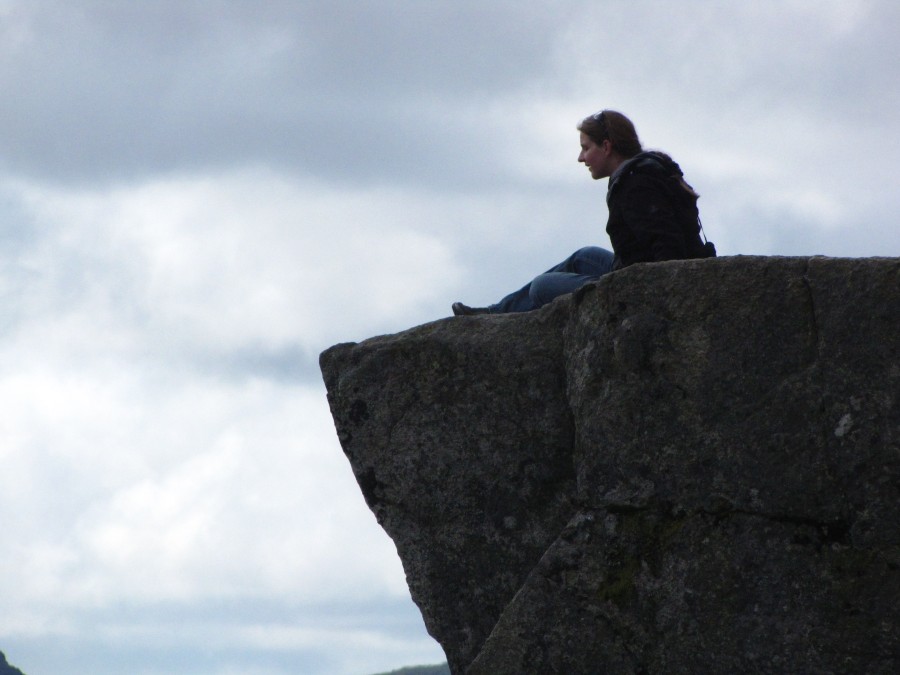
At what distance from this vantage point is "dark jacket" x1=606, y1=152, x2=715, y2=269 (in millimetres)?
7805

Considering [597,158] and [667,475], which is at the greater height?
[597,158]

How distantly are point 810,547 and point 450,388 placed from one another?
2.43 m

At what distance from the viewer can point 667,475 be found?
272 inches

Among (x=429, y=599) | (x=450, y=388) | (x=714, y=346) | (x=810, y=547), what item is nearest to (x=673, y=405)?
(x=714, y=346)

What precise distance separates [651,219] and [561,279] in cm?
92

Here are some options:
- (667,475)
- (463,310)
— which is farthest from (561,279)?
(667,475)

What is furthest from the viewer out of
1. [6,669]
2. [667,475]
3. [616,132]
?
[6,669]

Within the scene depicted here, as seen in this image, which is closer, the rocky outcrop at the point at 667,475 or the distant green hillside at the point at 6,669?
the rocky outcrop at the point at 667,475

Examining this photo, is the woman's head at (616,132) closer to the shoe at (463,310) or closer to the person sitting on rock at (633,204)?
the person sitting on rock at (633,204)

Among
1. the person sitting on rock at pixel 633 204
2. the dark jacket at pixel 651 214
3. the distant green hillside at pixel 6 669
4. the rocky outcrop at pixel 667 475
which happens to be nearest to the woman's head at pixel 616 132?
the person sitting on rock at pixel 633 204

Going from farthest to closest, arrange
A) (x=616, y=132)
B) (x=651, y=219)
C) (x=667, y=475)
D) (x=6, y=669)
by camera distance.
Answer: (x=6, y=669), (x=616, y=132), (x=651, y=219), (x=667, y=475)

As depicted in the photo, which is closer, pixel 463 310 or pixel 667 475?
pixel 667 475

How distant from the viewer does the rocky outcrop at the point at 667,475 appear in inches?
257

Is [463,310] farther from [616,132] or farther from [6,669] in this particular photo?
[6,669]
